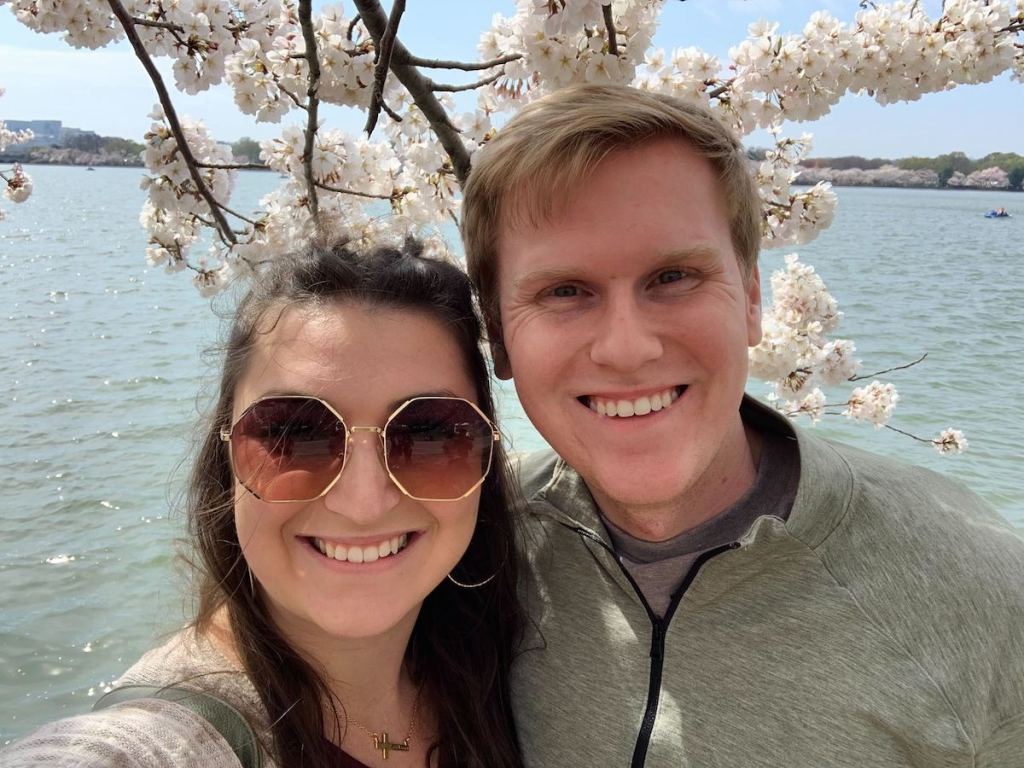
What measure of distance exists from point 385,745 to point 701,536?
94cm

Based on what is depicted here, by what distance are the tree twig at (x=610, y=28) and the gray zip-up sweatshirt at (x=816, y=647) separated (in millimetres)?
1537

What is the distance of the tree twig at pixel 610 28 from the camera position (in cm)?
258

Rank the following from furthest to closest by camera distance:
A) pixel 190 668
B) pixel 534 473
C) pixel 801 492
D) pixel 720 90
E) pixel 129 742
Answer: pixel 720 90, pixel 534 473, pixel 801 492, pixel 190 668, pixel 129 742

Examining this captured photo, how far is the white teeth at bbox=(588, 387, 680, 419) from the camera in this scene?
1971mm

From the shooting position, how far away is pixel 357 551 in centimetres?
176

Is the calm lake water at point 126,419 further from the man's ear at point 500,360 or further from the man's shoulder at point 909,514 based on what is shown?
the man's shoulder at point 909,514

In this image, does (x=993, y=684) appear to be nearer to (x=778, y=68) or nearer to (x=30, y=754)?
(x=30, y=754)

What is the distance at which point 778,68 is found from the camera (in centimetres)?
378

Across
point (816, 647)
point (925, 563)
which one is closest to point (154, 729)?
Result: point (816, 647)

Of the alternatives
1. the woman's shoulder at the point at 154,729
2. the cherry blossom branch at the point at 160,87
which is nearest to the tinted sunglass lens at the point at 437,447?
the woman's shoulder at the point at 154,729

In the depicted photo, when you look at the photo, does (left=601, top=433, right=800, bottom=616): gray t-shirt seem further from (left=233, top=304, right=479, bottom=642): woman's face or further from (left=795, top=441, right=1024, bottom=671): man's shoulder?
(left=233, top=304, right=479, bottom=642): woman's face

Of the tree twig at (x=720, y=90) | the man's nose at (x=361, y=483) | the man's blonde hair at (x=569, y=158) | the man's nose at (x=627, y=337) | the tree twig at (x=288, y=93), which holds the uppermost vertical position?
the tree twig at (x=720, y=90)

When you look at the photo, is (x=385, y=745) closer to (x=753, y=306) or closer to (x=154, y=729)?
(x=154, y=729)

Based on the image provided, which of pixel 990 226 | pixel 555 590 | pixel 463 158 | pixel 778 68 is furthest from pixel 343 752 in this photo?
pixel 990 226
